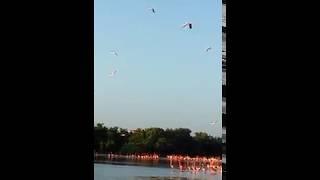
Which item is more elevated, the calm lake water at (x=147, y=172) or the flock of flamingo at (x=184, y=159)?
the flock of flamingo at (x=184, y=159)

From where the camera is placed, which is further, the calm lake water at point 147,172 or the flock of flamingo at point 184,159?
the calm lake water at point 147,172

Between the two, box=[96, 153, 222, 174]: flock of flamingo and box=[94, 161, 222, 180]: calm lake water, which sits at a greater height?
box=[96, 153, 222, 174]: flock of flamingo

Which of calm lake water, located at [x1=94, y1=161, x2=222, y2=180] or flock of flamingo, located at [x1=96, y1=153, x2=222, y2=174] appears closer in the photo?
flock of flamingo, located at [x1=96, y1=153, x2=222, y2=174]

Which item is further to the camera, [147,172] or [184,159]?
[147,172]
